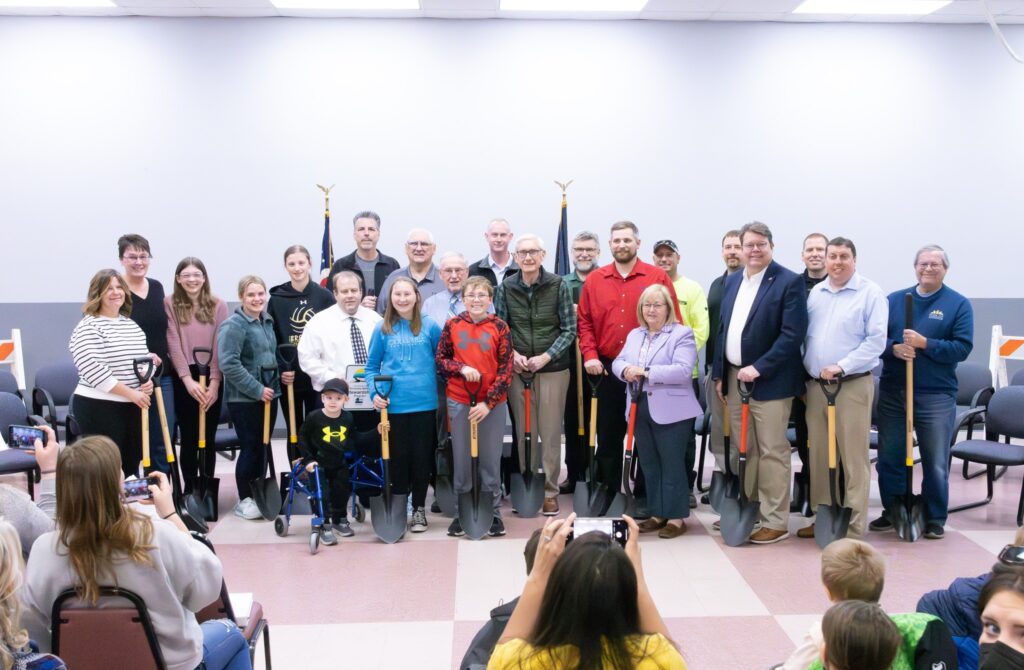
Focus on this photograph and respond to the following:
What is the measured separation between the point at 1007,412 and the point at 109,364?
208 inches

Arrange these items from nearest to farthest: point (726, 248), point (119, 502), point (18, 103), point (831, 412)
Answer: point (119, 502)
point (831, 412)
point (726, 248)
point (18, 103)

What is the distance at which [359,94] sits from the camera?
296 inches

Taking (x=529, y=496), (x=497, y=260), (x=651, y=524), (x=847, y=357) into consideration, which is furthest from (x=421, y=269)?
(x=847, y=357)

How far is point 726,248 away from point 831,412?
1.54 m

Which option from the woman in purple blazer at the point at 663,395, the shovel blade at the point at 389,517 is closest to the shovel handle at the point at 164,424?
the shovel blade at the point at 389,517

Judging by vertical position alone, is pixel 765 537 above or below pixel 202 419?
below

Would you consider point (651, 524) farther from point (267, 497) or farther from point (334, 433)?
point (267, 497)

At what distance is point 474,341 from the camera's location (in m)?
5.03

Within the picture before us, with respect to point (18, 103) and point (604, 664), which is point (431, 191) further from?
point (604, 664)

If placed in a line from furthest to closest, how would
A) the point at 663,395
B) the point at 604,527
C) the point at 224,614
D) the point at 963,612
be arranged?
the point at 663,395 → the point at 224,614 → the point at 963,612 → the point at 604,527

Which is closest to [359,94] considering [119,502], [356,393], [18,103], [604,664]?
[18,103]

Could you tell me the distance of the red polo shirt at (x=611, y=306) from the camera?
5.25 meters

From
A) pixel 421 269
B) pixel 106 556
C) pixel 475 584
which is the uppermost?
pixel 421 269

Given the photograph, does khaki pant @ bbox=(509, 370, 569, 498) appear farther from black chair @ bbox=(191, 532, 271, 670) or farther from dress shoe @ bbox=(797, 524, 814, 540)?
black chair @ bbox=(191, 532, 271, 670)
